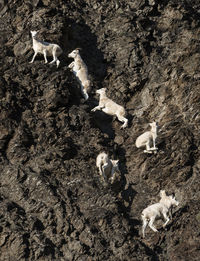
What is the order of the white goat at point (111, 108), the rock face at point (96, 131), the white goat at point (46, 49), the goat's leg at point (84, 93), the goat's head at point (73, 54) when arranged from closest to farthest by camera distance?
the rock face at point (96, 131) < the white goat at point (111, 108) < the white goat at point (46, 49) < the goat's leg at point (84, 93) < the goat's head at point (73, 54)

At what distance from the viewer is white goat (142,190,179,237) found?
2389 cm

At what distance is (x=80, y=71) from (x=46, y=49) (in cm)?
181

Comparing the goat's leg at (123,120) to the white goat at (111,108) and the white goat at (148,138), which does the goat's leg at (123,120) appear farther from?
the white goat at (148,138)

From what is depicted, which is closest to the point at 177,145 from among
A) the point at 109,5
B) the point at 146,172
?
the point at 146,172

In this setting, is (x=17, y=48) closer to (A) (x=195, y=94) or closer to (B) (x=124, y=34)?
(B) (x=124, y=34)

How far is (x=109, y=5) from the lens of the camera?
1282 inches

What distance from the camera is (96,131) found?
26312 millimetres

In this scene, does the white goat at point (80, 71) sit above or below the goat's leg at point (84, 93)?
above

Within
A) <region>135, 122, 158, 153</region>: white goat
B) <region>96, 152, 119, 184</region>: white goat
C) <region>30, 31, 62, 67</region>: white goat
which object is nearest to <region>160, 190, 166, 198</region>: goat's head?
<region>96, 152, 119, 184</region>: white goat

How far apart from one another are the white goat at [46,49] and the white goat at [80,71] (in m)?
0.77

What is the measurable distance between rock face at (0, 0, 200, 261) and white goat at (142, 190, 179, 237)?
466 mm

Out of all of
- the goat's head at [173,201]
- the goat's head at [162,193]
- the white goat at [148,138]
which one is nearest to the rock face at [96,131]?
the white goat at [148,138]

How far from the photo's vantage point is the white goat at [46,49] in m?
27.8

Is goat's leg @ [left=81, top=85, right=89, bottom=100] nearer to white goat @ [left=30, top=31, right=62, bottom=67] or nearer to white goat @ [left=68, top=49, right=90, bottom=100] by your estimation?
white goat @ [left=68, top=49, right=90, bottom=100]
